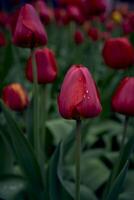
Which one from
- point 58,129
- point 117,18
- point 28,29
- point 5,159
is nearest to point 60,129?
point 58,129

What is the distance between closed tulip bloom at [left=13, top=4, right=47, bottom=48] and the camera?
96 centimetres

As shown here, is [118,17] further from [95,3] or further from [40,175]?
[40,175]

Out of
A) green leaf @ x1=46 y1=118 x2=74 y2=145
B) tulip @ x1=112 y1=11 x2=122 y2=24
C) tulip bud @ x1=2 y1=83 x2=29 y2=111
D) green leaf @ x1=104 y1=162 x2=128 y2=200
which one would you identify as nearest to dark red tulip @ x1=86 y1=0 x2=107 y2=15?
green leaf @ x1=46 y1=118 x2=74 y2=145

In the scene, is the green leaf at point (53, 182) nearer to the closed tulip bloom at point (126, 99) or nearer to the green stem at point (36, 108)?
the green stem at point (36, 108)

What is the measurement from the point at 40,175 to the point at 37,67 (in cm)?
26

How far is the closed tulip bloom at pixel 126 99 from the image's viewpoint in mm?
924

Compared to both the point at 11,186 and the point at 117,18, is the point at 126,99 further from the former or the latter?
the point at 117,18

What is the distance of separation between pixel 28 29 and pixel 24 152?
0.91 feet

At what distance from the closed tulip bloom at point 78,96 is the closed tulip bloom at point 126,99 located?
0.15m

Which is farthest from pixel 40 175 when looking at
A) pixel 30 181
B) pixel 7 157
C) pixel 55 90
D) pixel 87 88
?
pixel 55 90

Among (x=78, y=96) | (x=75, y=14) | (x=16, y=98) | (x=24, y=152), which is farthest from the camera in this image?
(x=75, y=14)

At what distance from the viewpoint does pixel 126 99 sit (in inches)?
36.5

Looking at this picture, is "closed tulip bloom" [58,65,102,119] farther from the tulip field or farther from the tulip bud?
the tulip bud

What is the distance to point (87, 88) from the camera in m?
0.78
